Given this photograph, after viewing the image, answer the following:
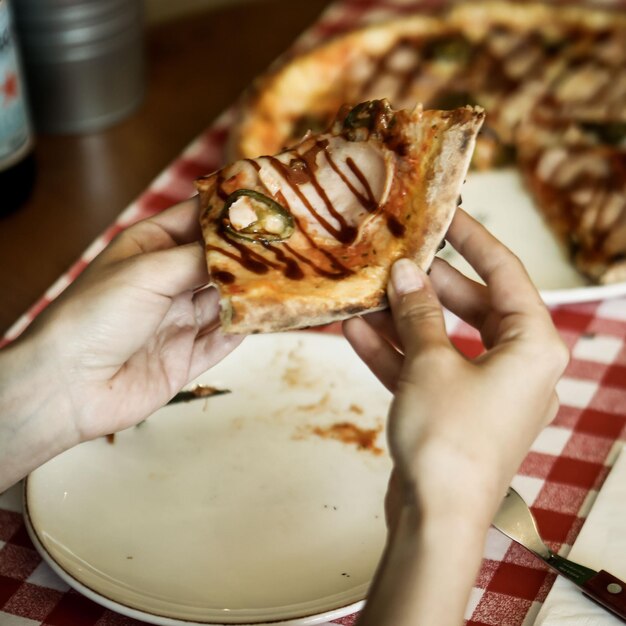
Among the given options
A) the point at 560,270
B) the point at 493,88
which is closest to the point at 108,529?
the point at 560,270

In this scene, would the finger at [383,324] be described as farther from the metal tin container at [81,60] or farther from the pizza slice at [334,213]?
the metal tin container at [81,60]

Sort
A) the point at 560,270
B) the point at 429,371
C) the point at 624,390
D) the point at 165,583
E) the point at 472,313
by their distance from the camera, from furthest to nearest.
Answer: the point at 560,270, the point at 624,390, the point at 472,313, the point at 165,583, the point at 429,371

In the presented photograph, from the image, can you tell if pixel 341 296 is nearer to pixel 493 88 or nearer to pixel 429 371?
pixel 429 371

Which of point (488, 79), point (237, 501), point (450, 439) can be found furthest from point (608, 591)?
point (488, 79)

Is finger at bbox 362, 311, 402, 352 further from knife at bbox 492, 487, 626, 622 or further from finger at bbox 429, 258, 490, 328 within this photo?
knife at bbox 492, 487, 626, 622

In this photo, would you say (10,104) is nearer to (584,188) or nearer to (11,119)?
(11,119)

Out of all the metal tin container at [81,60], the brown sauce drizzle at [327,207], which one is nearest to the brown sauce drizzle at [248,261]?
the brown sauce drizzle at [327,207]
